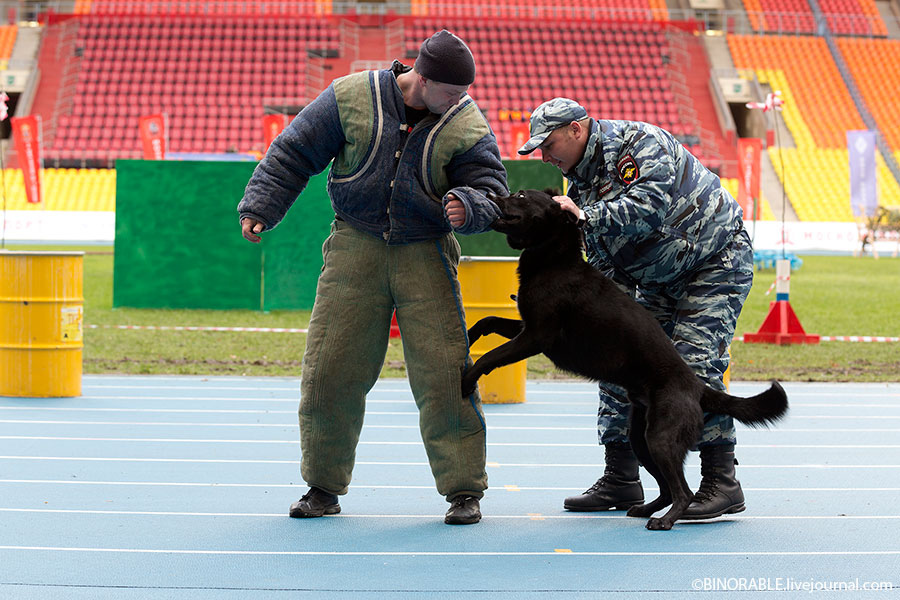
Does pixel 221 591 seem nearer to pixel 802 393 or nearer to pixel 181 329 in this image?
pixel 802 393

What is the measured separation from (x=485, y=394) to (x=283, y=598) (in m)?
4.70

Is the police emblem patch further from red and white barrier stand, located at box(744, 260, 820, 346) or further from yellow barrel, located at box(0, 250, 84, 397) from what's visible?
red and white barrier stand, located at box(744, 260, 820, 346)

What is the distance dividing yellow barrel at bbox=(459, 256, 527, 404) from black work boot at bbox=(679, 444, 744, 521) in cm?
331

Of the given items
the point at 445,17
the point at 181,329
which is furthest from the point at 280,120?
the point at 445,17

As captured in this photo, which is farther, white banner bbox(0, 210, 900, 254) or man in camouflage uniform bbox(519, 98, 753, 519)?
white banner bbox(0, 210, 900, 254)

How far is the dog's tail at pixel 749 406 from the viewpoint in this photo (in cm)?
386

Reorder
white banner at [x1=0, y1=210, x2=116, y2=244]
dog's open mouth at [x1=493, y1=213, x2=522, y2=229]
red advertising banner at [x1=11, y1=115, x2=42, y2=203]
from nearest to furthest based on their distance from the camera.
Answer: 1. dog's open mouth at [x1=493, y1=213, x2=522, y2=229]
2. red advertising banner at [x1=11, y1=115, x2=42, y2=203]
3. white banner at [x1=0, y1=210, x2=116, y2=244]

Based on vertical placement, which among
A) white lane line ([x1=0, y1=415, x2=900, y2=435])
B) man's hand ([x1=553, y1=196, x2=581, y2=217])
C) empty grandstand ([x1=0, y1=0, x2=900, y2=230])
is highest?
empty grandstand ([x1=0, y1=0, x2=900, y2=230])

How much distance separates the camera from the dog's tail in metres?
3.86

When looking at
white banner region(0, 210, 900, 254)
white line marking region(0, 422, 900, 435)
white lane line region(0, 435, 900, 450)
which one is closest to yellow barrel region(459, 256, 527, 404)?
white line marking region(0, 422, 900, 435)

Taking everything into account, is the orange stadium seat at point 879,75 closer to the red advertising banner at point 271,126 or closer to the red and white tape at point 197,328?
the red advertising banner at point 271,126

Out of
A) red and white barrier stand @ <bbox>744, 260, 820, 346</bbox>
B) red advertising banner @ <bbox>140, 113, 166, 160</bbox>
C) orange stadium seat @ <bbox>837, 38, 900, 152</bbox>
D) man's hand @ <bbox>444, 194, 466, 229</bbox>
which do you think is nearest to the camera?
man's hand @ <bbox>444, 194, 466, 229</bbox>

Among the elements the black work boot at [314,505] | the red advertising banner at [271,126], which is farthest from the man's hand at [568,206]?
the red advertising banner at [271,126]

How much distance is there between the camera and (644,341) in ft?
12.5
